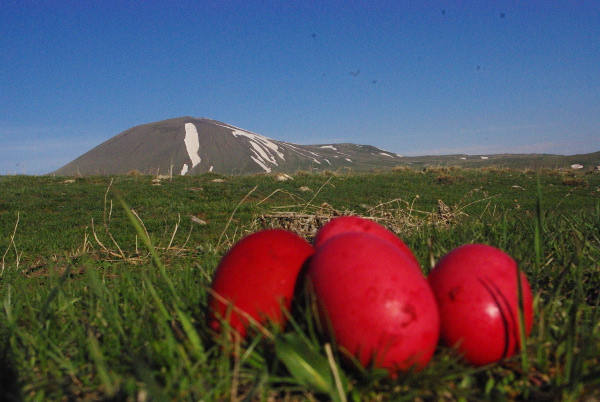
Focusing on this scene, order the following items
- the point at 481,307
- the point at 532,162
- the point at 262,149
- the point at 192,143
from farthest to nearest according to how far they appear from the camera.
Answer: the point at 262,149
the point at 192,143
the point at 532,162
the point at 481,307

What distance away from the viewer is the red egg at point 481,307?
63.1 inches

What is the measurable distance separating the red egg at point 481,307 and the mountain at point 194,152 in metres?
88.0

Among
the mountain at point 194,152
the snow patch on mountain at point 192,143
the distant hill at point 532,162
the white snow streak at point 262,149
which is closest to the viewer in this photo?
the distant hill at point 532,162

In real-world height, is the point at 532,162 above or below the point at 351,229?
below

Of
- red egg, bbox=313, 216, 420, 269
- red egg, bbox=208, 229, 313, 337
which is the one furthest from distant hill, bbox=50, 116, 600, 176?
red egg, bbox=208, 229, 313, 337

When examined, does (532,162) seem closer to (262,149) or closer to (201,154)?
(262,149)

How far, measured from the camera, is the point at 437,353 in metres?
1.67

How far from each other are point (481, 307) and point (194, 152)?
10389 centimetres

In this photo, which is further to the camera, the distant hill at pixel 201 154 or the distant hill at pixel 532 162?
the distant hill at pixel 201 154

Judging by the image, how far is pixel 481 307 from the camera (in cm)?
162

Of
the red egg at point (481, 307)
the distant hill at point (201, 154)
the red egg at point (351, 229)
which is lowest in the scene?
the red egg at point (481, 307)

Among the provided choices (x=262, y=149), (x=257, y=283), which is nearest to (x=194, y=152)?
(x=262, y=149)

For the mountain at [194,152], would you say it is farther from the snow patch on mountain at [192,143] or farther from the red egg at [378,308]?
the red egg at [378,308]

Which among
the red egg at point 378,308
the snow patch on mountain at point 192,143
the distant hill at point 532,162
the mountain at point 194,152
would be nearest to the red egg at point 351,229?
the red egg at point 378,308
